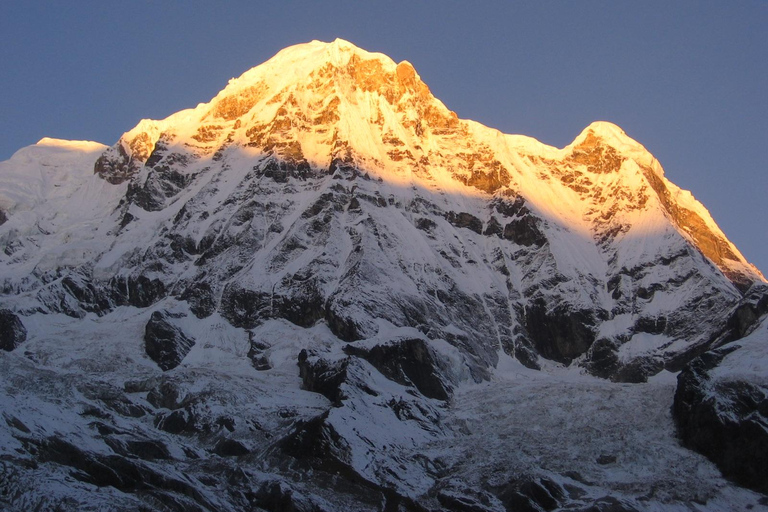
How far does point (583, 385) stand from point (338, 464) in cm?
3679

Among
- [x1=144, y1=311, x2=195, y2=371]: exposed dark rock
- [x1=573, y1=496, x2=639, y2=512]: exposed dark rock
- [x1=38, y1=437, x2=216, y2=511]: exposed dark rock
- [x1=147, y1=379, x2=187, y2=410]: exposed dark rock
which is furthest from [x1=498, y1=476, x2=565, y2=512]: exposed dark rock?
[x1=144, y1=311, x2=195, y2=371]: exposed dark rock

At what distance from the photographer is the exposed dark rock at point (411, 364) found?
118m

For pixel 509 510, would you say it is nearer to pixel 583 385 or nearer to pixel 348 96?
pixel 583 385


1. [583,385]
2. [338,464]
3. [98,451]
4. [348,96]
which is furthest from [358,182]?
[98,451]

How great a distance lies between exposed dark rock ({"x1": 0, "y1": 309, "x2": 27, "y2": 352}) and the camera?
133 metres

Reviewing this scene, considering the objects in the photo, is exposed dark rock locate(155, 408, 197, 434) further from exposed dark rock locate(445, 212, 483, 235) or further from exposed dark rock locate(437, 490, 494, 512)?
exposed dark rock locate(445, 212, 483, 235)

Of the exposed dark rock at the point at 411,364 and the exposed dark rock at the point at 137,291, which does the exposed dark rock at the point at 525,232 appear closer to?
the exposed dark rock at the point at 411,364

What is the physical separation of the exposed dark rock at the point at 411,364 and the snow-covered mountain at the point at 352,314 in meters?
0.27

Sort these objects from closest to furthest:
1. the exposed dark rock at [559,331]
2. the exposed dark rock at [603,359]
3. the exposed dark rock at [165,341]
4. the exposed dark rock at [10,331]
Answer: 1. the exposed dark rock at [165,341]
2. the exposed dark rock at [10,331]
3. the exposed dark rock at [603,359]
4. the exposed dark rock at [559,331]

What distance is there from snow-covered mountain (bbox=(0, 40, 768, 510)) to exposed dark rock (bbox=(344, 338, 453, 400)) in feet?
0.88

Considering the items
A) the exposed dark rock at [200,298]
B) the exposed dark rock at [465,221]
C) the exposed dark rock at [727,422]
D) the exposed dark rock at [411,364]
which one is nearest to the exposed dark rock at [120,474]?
the exposed dark rock at [411,364]

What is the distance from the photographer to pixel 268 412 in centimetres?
10950

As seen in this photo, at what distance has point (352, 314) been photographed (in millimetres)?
131750

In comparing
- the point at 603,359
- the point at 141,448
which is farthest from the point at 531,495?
the point at 603,359
